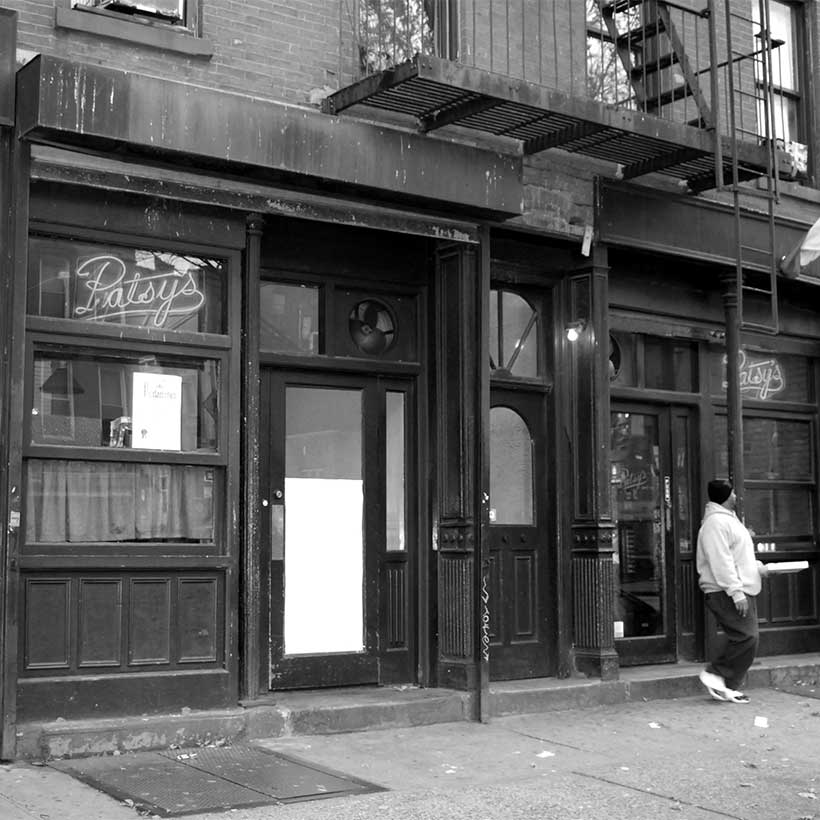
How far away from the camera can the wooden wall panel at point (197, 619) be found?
26.3 feet

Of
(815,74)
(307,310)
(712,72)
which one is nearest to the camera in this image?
(307,310)

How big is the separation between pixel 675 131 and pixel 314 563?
4.29 metres

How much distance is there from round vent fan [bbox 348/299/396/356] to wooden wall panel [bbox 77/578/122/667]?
8.95ft

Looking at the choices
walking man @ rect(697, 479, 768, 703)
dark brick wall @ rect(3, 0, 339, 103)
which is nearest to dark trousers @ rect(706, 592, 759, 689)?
walking man @ rect(697, 479, 768, 703)

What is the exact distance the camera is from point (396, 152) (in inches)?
341

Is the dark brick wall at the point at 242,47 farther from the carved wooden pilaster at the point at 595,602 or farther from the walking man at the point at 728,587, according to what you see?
the walking man at the point at 728,587

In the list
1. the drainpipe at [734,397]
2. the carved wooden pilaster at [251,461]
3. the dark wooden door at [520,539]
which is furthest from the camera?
the drainpipe at [734,397]

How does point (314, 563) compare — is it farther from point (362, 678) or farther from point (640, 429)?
point (640, 429)

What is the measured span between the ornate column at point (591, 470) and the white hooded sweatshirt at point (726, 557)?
0.81 meters

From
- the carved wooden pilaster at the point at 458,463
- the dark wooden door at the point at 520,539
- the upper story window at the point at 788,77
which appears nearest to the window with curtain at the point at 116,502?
the carved wooden pilaster at the point at 458,463

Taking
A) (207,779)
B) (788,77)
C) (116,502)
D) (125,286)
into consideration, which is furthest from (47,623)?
(788,77)

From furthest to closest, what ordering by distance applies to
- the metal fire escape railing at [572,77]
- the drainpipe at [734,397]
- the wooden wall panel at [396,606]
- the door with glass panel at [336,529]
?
1. the drainpipe at [734,397]
2. the wooden wall panel at [396,606]
3. the door with glass panel at [336,529]
4. the metal fire escape railing at [572,77]

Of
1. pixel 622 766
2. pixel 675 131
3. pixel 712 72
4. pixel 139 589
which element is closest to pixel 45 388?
pixel 139 589

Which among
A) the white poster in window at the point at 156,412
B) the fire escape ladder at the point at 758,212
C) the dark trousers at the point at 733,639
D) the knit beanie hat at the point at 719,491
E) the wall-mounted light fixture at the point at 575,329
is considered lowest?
the dark trousers at the point at 733,639
